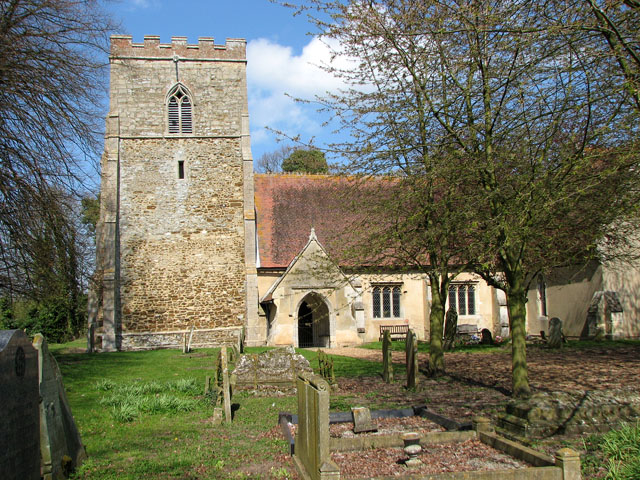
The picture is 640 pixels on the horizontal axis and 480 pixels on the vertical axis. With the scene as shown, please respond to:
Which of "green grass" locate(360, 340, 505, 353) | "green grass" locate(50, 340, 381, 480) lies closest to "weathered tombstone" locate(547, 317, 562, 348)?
"green grass" locate(360, 340, 505, 353)

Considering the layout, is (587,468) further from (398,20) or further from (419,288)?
(419,288)

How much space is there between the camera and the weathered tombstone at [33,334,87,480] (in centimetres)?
542

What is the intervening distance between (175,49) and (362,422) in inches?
899

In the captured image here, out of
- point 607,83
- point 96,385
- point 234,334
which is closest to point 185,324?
point 234,334

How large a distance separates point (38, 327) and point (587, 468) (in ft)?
128

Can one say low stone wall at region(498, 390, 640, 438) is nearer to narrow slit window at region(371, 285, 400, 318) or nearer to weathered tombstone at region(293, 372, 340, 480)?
weathered tombstone at region(293, 372, 340, 480)

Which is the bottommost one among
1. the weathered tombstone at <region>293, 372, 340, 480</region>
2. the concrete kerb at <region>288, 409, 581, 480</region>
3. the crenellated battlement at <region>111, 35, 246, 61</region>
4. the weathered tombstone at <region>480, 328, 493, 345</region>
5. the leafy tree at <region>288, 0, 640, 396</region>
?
the weathered tombstone at <region>480, 328, 493, 345</region>

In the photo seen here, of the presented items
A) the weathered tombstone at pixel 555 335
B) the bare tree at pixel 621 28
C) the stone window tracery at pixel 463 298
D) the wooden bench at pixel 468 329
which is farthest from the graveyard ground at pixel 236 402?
the stone window tracery at pixel 463 298

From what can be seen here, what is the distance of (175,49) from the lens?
2614 cm

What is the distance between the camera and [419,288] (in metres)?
27.9

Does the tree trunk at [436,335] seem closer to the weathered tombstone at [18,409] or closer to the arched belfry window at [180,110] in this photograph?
the weathered tombstone at [18,409]

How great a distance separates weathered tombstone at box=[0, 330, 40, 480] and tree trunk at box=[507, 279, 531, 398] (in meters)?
7.64

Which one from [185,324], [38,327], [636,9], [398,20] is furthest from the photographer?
[38,327]

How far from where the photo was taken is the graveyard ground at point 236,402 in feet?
21.4
